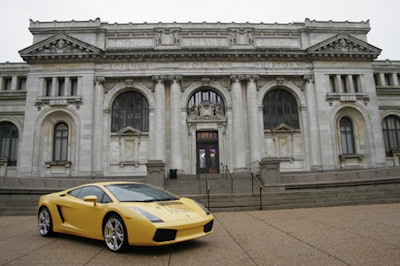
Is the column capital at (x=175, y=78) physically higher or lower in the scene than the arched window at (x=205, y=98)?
higher

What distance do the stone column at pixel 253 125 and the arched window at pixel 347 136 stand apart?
7.42 meters

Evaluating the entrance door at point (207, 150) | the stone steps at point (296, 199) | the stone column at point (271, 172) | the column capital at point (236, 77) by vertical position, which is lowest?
the stone steps at point (296, 199)

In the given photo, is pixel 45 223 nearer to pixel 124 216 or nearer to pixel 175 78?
pixel 124 216

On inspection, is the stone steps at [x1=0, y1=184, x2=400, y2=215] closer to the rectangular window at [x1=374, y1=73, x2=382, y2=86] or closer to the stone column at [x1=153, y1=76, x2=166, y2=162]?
the stone column at [x1=153, y1=76, x2=166, y2=162]

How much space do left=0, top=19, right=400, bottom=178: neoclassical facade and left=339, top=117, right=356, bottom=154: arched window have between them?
3.8 inches

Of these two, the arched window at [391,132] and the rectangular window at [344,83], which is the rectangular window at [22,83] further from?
the arched window at [391,132]

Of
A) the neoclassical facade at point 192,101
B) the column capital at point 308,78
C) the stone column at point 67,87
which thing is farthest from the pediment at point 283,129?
the stone column at point 67,87

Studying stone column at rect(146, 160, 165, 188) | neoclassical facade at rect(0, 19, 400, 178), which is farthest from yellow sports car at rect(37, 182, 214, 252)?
neoclassical facade at rect(0, 19, 400, 178)

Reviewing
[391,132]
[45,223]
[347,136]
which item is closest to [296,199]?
[45,223]

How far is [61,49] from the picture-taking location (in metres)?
26.3

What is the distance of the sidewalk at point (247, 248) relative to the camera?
4.88 metres

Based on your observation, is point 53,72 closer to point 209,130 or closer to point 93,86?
point 93,86

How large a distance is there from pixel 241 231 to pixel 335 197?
782 centimetres

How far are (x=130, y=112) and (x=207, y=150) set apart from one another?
297 inches
